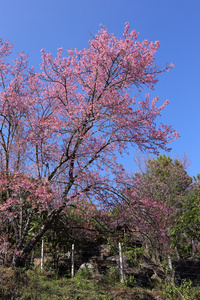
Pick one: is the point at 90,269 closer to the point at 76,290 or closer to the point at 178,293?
the point at 76,290

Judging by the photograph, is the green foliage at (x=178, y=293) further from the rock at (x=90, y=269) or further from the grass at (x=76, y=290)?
the rock at (x=90, y=269)

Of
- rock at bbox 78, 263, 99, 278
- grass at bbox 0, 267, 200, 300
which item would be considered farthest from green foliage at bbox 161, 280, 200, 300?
rock at bbox 78, 263, 99, 278

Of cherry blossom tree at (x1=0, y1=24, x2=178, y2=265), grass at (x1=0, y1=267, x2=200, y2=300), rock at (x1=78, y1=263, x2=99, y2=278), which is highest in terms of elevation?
cherry blossom tree at (x1=0, y1=24, x2=178, y2=265)

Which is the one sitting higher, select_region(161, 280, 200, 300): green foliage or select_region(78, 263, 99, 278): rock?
select_region(78, 263, 99, 278): rock

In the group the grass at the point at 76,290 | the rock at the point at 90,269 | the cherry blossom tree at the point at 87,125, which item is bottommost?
the grass at the point at 76,290

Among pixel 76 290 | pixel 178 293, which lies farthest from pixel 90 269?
pixel 178 293

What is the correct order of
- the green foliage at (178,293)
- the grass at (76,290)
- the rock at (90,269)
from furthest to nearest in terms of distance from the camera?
1. the rock at (90,269)
2. the green foliage at (178,293)
3. the grass at (76,290)

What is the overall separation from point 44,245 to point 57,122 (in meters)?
6.08

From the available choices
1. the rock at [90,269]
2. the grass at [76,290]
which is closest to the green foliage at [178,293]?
the grass at [76,290]

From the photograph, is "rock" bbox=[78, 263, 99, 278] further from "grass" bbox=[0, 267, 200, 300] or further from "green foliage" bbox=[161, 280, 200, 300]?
"green foliage" bbox=[161, 280, 200, 300]

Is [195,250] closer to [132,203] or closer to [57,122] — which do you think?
[132,203]

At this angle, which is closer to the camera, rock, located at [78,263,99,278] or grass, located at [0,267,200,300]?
grass, located at [0,267,200,300]

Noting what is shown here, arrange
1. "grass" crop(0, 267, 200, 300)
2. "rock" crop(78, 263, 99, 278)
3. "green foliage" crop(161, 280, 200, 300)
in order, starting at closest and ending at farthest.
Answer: "grass" crop(0, 267, 200, 300)
"green foliage" crop(161, 280, 200, 300)
"rock" crop(78, 263, 99, 278)

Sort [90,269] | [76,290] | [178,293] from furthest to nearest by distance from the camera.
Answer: [90,269] < [178,293] < [76,290]
